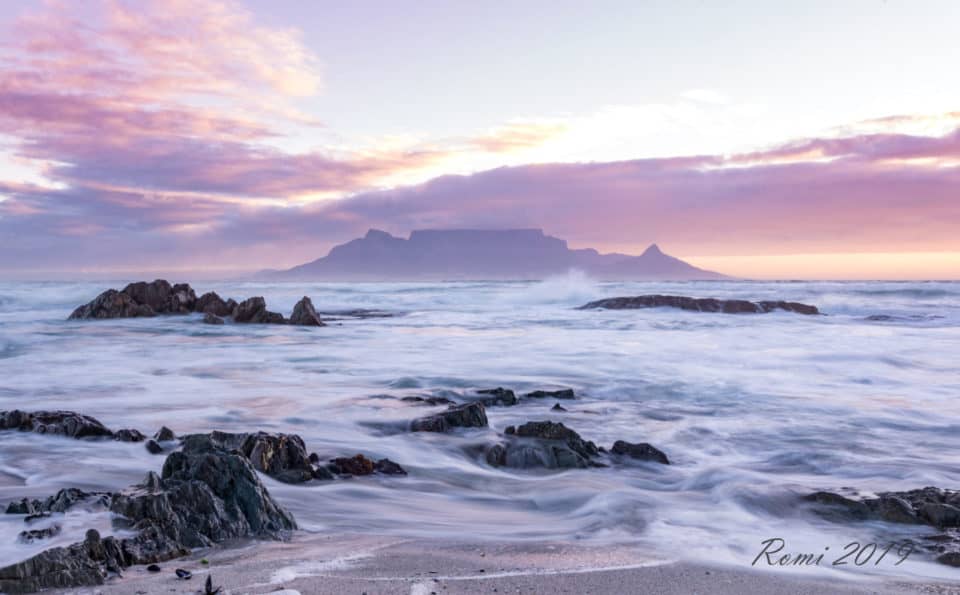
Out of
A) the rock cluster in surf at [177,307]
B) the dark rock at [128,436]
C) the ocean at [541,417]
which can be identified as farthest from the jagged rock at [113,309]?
the dark rock at [128,436]

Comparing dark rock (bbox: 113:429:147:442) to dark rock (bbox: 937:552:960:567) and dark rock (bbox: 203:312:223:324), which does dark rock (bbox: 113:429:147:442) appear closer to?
dark rock (bbox: 937:552:960:567)

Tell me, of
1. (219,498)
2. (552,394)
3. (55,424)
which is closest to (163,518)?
(219,498)

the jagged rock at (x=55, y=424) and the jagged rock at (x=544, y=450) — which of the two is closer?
the jagged rock at (x=544, y=450)

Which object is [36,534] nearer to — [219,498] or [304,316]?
[219,498]

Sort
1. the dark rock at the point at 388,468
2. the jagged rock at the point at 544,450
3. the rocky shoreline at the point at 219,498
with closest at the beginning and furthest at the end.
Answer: the rocky shoreline at the point at 219,498 → the dark rock at the point at 388,468 → the jagged rock at the point at 544,450

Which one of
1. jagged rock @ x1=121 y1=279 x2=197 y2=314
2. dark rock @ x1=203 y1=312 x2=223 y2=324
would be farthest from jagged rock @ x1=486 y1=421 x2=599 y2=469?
jagged rock @ x1=121 y1=279 x2=197 y2=314

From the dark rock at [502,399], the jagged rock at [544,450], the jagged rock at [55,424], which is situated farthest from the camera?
the dark rock at [502,399]

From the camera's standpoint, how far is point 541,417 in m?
9.09

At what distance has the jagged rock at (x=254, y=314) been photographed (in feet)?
76.5

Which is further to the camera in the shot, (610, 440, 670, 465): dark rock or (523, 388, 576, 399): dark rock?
(523, 388, 576, 399): dark rock

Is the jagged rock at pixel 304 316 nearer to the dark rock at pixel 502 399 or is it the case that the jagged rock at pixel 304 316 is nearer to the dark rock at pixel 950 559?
the dark rock at pixel 502 399

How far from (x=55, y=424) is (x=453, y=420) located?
397 cm

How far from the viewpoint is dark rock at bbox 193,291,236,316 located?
25594 mm

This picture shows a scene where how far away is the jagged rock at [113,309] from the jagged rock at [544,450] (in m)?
21.1
